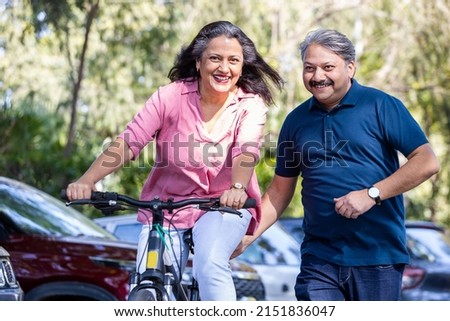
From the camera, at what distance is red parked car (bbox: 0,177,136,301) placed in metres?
8.18

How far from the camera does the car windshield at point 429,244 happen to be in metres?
13.2

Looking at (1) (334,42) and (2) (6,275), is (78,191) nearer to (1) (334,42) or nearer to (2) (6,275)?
(2) (6,275)

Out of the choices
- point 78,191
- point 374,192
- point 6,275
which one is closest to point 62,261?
point 6,275

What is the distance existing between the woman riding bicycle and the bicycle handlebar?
24cm

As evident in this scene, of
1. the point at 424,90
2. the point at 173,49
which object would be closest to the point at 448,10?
the point at 424,90

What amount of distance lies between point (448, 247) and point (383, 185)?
830 cm

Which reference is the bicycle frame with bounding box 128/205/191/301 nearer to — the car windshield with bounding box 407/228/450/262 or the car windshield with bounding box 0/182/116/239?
the car windshield with bounding box 0/182/116/239

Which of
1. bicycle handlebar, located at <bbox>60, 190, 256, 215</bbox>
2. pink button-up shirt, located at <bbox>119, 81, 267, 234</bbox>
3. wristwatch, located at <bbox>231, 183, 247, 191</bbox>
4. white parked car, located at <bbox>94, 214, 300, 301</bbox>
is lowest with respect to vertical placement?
white parked car, located at <bbox>94, 214, 300, 301</bbox>

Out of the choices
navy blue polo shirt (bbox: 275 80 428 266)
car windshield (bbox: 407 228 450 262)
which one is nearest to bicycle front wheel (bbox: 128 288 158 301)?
navy blue polo shirt (bbox: 275 80 428 266)

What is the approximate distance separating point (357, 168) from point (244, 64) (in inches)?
38.0

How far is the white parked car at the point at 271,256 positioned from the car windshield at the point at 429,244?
58.8 inches

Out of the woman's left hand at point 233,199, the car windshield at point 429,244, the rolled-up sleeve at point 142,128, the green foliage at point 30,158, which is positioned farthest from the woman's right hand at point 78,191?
the green foliage at point 30,158
